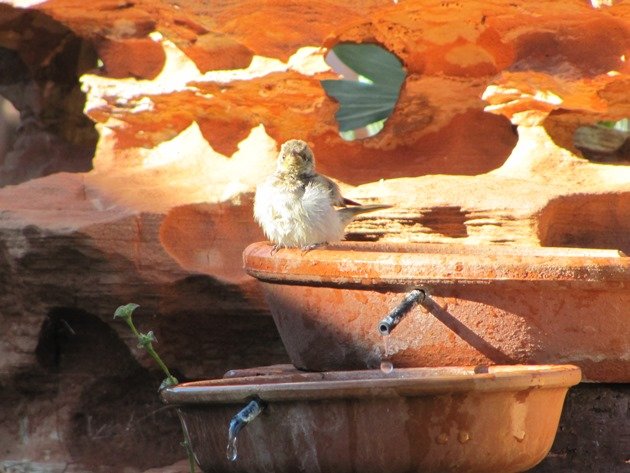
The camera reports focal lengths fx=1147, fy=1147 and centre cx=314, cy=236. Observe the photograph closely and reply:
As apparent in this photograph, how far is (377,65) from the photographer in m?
6.66

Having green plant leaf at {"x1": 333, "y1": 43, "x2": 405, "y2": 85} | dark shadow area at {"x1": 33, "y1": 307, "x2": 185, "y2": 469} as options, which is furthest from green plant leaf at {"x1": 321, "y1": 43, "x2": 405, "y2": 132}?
dark shadow area at {"x1": 33, "y1": 307, "x2": 185, "y2": 469}

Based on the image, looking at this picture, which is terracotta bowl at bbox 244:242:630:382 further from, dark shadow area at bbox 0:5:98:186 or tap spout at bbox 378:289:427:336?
dark shadow area at bbox 0:5:98:186

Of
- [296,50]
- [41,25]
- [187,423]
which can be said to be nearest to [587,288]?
[187,423]

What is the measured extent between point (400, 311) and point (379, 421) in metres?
0.42

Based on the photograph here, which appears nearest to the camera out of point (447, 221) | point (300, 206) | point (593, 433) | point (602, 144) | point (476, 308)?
point (476, 308)

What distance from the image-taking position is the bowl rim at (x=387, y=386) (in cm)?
352

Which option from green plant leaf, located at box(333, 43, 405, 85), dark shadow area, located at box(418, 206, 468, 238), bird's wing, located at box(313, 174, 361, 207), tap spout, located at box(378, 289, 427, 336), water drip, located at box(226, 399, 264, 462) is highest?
tap spout, located at box(378, 289, 427, 336)

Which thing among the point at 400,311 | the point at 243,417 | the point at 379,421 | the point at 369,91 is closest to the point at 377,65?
the point at 369,91

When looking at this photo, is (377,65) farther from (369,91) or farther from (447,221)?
(447,221)

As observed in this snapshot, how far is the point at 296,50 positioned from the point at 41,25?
71.8 inches

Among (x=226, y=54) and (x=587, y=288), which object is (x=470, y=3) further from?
(x=587, y=288)

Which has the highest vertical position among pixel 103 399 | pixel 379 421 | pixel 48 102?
pixel 379 421

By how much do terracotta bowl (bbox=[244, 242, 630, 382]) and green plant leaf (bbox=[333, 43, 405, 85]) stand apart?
8.63ft

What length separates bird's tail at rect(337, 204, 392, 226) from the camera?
195 inches
